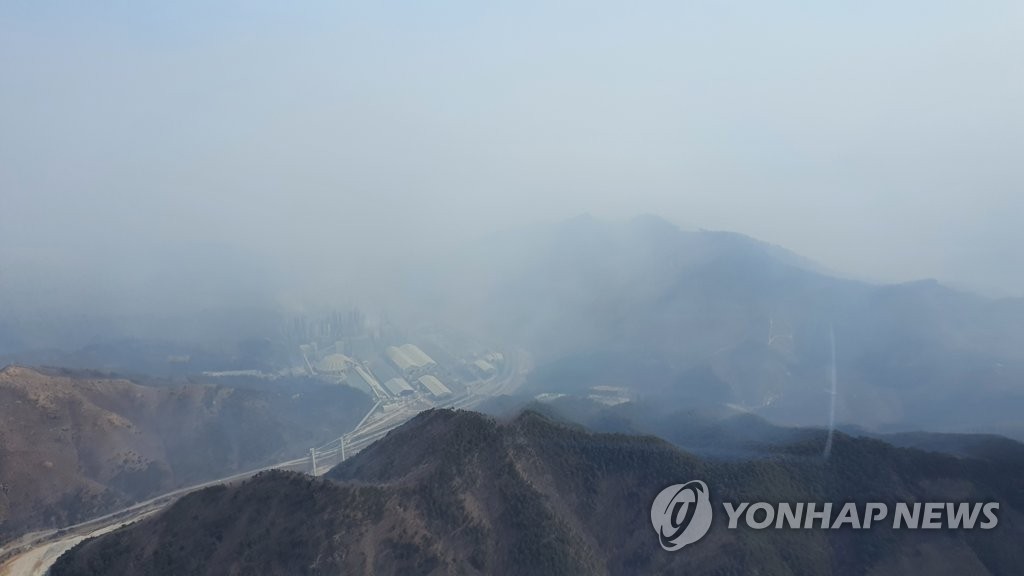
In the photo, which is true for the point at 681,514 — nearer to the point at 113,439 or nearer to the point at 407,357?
the point at 113,439

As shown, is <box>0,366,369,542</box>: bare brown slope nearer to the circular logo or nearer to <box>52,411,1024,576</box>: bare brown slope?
<box>52,411,1024,576</box>: bare brown slope

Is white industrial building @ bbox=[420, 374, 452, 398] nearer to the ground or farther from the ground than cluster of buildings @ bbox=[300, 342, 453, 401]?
nearer to the ground

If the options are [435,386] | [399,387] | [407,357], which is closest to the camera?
[399,387]

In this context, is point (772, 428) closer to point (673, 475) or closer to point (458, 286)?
point (673, 475)

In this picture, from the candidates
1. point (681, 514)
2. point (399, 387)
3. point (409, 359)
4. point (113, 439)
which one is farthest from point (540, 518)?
point (409, 359)

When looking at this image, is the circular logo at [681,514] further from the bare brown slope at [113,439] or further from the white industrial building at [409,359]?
the white industrial building at [409,359]

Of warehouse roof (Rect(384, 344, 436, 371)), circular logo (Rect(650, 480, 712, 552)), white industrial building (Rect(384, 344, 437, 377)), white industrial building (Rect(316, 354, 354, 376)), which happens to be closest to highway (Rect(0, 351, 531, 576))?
white industrial building (Rect(384, 344, 437, 377))
